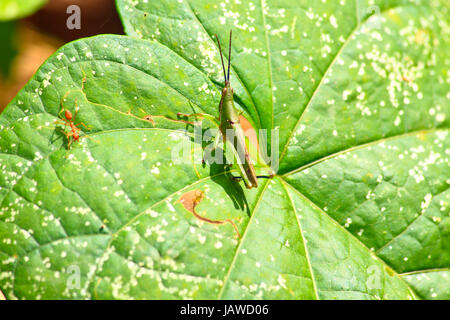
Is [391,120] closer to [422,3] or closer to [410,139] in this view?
[410,139]

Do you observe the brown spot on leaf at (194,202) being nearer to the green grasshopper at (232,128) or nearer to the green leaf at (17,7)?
the green grasshopper at (232,128)

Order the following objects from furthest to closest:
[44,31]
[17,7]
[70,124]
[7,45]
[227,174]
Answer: [44,31] → [7,45] → [17,7] → [227,174] → [70,124]

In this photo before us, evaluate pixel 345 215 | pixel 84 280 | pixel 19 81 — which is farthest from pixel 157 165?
pixel 19 81

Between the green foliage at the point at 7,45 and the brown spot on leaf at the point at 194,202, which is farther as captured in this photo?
the green foliage at the point at 7,45

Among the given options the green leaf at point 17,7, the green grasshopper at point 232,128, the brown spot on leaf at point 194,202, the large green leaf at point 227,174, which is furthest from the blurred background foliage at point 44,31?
the brown spot on leaf at point 194,202

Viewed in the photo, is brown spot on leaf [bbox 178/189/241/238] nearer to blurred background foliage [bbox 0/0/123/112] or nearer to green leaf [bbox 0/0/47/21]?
green leaf [bbox 0/0/47/21]

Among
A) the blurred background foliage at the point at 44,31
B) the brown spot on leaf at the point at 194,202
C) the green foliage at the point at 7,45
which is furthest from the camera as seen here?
the blurred background foliage at the point at 44,31

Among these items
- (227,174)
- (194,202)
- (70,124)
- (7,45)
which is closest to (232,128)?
(227,174)

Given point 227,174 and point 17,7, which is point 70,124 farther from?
point 17,7

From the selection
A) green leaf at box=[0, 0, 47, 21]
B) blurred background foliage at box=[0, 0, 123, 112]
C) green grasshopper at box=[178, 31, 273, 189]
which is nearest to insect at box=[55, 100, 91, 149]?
green grasshopper at box=[178, 31, 273, 189]
